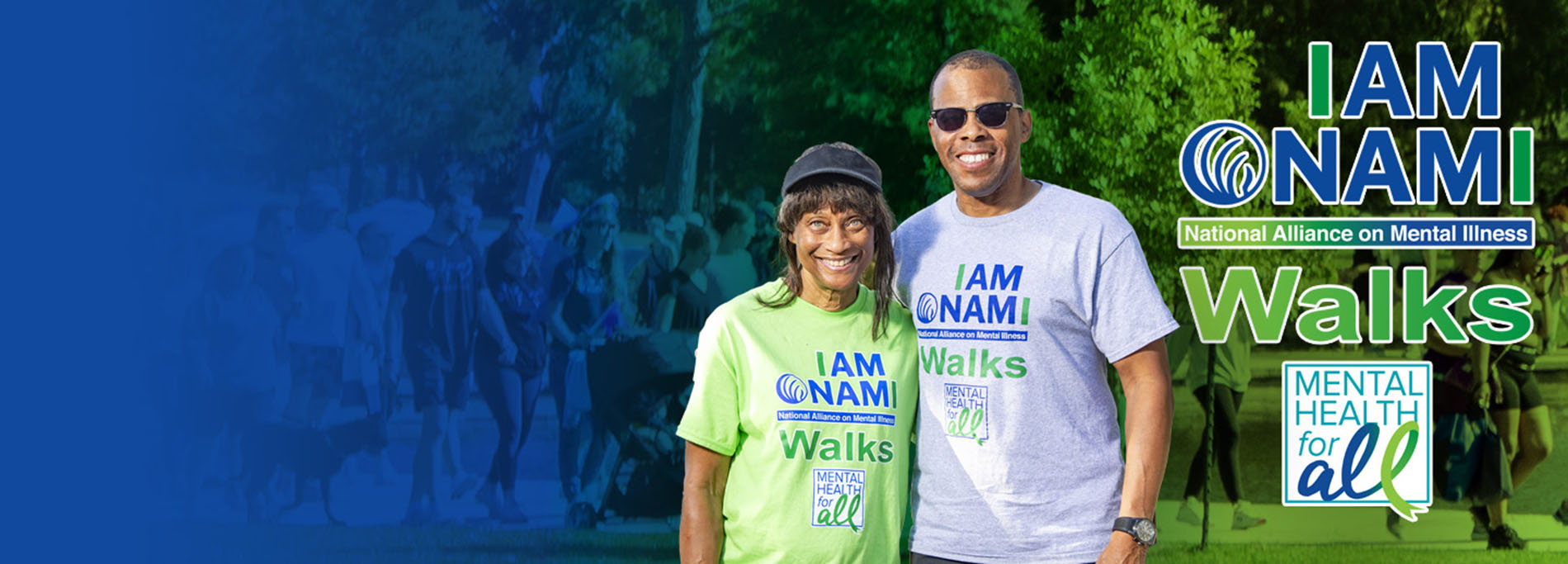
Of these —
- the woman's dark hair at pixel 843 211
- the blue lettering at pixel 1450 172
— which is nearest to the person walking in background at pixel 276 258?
the woman's dark hair at pixel 843 211

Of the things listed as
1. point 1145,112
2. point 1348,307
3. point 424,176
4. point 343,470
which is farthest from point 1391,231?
point 343,470

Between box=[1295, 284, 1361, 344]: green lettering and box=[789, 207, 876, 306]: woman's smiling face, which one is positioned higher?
box=[1295, 284, 1361, 344]: green lettering

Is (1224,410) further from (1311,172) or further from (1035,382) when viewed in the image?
(1035,382)

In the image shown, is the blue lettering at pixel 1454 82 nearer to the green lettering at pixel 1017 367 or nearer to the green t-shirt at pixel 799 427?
the green lettering at pixel 1017 367

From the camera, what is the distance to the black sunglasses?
3.25 meters

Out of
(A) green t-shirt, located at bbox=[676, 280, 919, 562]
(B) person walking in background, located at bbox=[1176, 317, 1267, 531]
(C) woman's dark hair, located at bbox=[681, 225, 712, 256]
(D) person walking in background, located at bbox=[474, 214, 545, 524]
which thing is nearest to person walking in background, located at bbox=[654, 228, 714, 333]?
(C) woman's dark hair, located at bbox=[681, 225, 712, 256]

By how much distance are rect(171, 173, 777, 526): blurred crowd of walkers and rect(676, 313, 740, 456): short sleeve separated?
450 cm

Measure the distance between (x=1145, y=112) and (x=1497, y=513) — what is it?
2.61 meters

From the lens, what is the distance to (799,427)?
10.2 ft

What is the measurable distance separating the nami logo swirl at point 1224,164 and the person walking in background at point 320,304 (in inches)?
157

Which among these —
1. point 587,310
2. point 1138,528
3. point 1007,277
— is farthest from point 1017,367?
point 587,310

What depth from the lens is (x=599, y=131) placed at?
770 centimetres

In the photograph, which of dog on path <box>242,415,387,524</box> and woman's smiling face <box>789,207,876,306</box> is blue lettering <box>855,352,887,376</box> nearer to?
woman's smiling face <box>789,207,876,306</box>

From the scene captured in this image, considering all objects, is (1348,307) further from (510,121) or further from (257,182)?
(257,182)
